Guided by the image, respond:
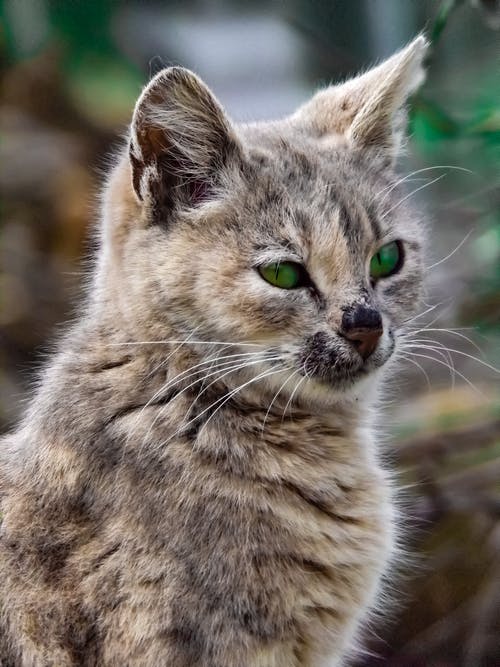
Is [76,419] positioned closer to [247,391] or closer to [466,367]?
[247,391]

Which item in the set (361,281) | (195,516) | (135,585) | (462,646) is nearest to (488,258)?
(361,281)

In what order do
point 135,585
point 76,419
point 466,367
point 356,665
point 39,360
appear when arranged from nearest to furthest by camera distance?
point 135,585 < point 76,419 < point 39,360 < point 356,665 < point 466,367

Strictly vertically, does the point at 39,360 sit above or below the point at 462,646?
above

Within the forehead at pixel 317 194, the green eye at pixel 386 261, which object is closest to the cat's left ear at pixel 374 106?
the forehead at pixel 317 194

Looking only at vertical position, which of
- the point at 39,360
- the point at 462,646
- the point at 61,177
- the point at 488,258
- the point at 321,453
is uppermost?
the point at 61,177

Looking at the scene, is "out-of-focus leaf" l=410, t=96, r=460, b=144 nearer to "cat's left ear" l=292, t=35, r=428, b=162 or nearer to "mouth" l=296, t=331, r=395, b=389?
"cat's left ear" l=292, t=35, r=428, b=162

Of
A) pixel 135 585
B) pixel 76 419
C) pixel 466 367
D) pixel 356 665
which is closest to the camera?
pixel 135 585

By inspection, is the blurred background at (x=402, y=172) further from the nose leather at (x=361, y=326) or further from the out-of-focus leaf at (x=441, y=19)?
the nose leather at (x=361, y=326)

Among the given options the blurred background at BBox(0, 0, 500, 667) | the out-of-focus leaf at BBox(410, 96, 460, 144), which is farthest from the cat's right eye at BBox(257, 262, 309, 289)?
the out-of-focus leaf at BBox(410, 96, 460, 144)
